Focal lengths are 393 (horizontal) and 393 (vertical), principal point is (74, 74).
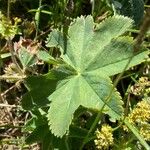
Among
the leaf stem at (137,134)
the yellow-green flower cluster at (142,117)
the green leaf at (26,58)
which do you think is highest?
the green leaf at (26,58)

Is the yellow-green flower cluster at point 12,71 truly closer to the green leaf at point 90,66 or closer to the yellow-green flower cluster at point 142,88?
the green leaf at point 90,66

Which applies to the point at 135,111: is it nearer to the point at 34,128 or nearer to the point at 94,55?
the point at 94,55

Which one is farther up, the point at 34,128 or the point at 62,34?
the point at 62,34

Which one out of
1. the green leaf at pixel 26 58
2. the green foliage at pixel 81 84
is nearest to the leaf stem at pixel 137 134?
the green foliage at pixel 81 84

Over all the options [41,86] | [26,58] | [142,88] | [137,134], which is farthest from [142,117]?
[26,58]

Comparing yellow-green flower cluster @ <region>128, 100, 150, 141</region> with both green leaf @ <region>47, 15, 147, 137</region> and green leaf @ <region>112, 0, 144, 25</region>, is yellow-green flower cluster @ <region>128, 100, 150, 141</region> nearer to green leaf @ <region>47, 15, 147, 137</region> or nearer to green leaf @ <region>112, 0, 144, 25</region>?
green leaf @ <region>47, 15, 147, 137</region>

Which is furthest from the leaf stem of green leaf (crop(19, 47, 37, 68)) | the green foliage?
green leaf (crop(19, 47, 37, 68))

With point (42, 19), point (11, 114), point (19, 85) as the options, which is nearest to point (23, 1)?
point (42, 19)

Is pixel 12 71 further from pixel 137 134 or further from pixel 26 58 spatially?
pixel 137 134
